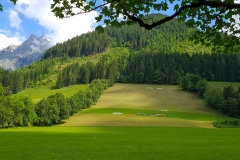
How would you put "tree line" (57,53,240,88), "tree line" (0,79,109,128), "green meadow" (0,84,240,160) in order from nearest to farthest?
"green meadow" (0,84,240,160), "tree line" (0,79,109,128), "tree line" (57,53,240,88)

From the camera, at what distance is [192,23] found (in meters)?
10.5

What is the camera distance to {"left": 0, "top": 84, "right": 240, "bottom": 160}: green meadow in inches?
992

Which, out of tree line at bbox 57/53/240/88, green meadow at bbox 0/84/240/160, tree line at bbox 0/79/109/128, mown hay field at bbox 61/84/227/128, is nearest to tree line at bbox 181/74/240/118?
mown hay field at bbox 61/84/227/128

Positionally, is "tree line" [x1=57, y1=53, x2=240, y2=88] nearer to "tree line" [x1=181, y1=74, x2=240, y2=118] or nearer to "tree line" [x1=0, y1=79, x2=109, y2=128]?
"tree line" [x1=181, y1=74, x2=240, y2=118]

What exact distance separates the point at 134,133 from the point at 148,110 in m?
58.2

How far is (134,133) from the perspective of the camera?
158 feet

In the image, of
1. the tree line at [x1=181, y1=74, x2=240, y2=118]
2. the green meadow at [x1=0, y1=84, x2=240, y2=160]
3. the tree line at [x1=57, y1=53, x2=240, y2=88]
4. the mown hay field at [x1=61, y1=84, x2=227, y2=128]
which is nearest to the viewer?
the green meadow at [x1=0, y1=84, x2=240, y2=160]

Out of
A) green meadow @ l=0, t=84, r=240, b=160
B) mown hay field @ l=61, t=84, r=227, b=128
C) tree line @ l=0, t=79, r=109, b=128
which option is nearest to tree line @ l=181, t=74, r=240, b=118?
mown hay field @ l=61, t=84, r=227, b=128

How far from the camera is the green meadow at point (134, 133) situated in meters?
25.2

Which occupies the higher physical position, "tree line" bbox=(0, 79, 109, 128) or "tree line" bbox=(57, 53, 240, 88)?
"tree line" bbox=(57, 53, 240, 88)

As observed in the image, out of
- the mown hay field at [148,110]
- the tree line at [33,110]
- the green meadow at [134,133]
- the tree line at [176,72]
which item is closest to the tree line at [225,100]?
the mown hay field at [148,110]

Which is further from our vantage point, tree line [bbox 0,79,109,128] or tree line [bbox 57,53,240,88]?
tree line [bbox 57,53,240,88]

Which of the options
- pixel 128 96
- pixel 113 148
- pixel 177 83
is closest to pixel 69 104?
pixel 128 96

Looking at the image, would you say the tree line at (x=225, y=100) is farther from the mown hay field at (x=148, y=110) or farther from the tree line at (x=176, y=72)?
the tree line at (x=176, y=72)
